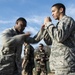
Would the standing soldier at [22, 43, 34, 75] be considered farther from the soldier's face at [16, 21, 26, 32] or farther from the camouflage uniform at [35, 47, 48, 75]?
the soldier's face at [16, 21, 26, 32]

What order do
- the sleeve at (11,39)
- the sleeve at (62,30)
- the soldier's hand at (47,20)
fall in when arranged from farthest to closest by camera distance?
the sleeve at (11,39), the soldier's hand at (47,20), the sleeve at (62,30)

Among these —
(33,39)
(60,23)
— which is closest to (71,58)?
(60,23)

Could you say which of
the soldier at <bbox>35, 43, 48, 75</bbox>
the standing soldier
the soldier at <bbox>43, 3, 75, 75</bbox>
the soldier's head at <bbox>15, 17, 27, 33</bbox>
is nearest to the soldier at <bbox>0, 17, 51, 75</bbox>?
the soldier's head at <bbox>15, 17, 27, 33</bbox>

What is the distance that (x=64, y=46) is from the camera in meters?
5.55

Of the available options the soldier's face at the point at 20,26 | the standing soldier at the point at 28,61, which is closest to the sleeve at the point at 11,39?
the soldier's face at the point at 20,26

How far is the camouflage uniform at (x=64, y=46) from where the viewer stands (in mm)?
5414

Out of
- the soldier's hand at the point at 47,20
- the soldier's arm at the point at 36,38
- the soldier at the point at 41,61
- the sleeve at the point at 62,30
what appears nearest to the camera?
the sleeve at the point at 62,30

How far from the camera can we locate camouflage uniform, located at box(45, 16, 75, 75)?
5.41 metres

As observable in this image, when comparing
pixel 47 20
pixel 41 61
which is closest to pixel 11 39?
pixel 47 20

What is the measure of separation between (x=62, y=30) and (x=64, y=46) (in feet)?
1.09

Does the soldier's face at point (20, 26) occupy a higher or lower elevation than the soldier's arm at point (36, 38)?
higher

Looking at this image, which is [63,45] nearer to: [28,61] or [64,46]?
[64,46]

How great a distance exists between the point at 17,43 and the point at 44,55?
28.5 feet

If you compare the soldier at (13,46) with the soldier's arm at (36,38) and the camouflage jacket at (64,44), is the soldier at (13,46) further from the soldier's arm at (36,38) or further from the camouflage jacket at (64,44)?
the camouflage jacket at (64,44)
